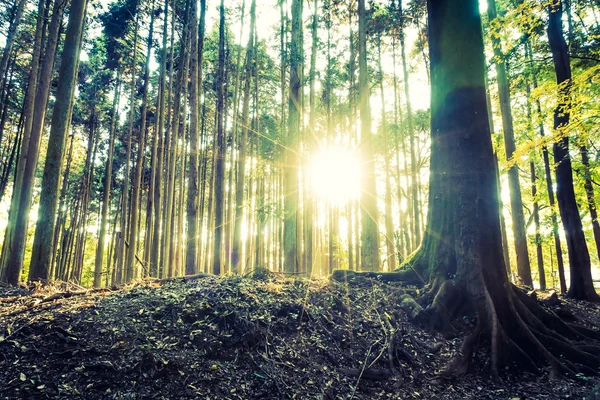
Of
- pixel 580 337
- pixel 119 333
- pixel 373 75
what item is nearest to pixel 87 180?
pixel 373 75

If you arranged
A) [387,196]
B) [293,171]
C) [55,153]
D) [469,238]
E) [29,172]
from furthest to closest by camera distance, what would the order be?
[387,196]
[293,171]
[29,172]
[55,153]
[469,238]

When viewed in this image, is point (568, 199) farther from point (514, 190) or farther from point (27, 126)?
point (27, 126)

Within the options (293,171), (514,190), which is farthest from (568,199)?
(293,171)

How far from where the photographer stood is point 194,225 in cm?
948

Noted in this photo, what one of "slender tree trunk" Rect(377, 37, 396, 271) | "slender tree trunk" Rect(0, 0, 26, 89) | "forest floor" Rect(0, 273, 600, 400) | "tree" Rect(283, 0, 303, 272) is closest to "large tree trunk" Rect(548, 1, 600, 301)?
"forest floor" Rect(0, 273, 600, 400)

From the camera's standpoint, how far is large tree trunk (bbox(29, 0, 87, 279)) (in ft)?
19.4

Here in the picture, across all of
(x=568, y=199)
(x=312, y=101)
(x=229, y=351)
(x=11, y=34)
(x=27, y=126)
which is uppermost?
(x=11, y=34)

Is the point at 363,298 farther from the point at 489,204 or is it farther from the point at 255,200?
the point at 255,200

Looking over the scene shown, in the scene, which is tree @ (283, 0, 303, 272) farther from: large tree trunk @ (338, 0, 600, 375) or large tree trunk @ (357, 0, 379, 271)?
large tree trunk @ (338, 0, 600, 375)

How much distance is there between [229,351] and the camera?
3094 mm

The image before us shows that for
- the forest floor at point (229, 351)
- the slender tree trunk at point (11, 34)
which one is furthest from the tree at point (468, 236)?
the slender tree trunk at point (11, 34)

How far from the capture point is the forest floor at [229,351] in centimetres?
246

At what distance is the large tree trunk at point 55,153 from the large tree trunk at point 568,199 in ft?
38.2

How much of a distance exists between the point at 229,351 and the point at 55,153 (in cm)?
584
